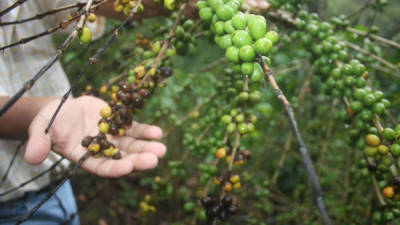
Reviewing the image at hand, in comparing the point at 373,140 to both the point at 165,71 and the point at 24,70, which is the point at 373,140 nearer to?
the point at 165,71

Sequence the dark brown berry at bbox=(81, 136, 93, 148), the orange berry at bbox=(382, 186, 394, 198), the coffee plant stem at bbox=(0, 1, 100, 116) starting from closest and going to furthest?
1. the coffee plant stem at bbox=(0, 1, 100, 116)
2. the orange berry at bbox=(382, 186, 394, 198)
3. the dark brown berry at bbox=(81, 136, 93, 148)

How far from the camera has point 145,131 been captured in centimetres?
175

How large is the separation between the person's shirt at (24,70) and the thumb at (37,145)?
0.51 meters

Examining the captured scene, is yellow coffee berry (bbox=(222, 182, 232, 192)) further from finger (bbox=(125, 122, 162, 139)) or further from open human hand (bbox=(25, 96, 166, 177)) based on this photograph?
finger (bbox=(125, 122, 162, 139))

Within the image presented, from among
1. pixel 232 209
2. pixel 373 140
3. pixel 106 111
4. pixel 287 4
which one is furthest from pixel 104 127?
pixel 373 140

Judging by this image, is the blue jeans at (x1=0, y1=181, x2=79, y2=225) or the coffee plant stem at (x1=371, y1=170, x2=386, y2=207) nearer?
the coffee plant stem at (x1=371, y1=170, x2=386, y2=207)

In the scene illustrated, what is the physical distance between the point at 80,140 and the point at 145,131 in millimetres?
405

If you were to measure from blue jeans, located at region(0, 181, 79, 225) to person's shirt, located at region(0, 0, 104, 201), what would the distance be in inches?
3.1

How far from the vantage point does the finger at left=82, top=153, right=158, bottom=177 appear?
142 centimetres

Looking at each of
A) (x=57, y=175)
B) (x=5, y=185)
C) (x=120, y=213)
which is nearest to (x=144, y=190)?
(x=120, y=213)

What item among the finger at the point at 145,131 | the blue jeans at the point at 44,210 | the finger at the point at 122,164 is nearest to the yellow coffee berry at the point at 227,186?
the finger at the point at 122,164

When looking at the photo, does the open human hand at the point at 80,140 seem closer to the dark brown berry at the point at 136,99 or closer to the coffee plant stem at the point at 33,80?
the dark brown berry at the point at 136,99

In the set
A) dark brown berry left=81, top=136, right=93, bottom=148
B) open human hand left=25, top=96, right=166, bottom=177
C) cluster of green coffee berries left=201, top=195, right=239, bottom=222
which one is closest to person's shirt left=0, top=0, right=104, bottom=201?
open human hand left=25, top=96, right=166, bottom=177

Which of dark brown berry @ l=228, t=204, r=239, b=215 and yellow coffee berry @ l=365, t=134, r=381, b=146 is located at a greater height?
yellow coffee berry @ l=365, t=134, r=381, b=146
